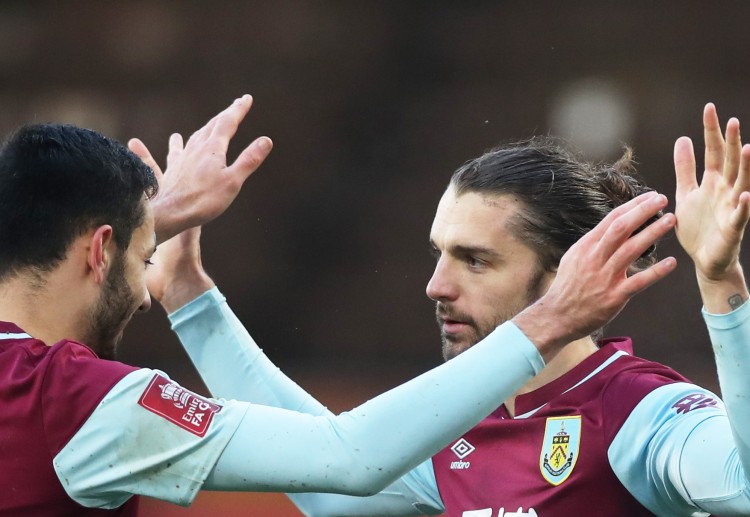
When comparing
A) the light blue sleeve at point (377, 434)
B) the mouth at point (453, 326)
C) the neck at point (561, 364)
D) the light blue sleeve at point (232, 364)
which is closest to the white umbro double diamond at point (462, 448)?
the neck at point (561, 364)

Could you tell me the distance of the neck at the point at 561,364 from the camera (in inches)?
98.9

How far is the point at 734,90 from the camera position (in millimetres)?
7805

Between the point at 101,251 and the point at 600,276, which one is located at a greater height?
the point at 600,276

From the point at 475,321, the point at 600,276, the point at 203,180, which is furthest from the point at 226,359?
the point at 600,276

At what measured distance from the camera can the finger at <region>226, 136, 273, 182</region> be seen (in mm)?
2678

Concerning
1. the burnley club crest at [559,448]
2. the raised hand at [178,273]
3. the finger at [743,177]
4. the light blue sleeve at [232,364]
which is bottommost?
the light blue sleeve at [232,364]

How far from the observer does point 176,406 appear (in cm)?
195

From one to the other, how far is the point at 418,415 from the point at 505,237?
732 millimetres

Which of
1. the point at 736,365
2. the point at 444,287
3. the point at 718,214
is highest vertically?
the point at 718,214

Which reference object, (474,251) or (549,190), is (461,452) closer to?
(474,251)

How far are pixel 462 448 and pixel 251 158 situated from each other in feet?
2.84

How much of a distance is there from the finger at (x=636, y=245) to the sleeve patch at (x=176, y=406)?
77 cm

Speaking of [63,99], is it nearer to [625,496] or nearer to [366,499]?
[366,499]

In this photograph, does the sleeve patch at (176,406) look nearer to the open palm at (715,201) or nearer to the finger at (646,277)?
the finger at (646,277)
